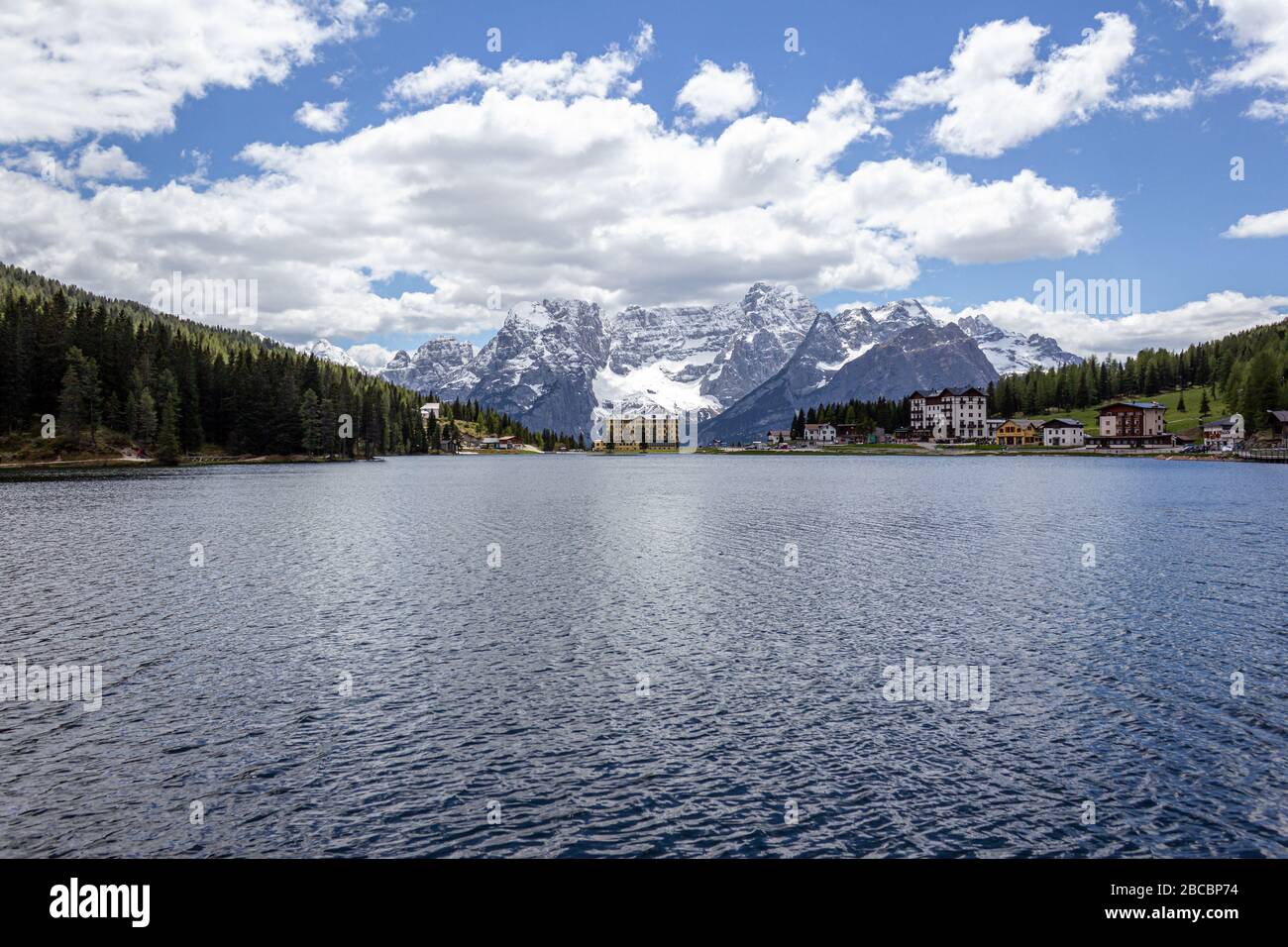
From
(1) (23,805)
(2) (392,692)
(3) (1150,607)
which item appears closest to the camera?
(1) (23,805)

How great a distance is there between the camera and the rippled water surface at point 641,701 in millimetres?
23094

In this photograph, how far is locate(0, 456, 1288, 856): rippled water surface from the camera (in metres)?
23.1

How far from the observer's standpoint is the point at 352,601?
175 feet

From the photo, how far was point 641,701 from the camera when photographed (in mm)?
33562
